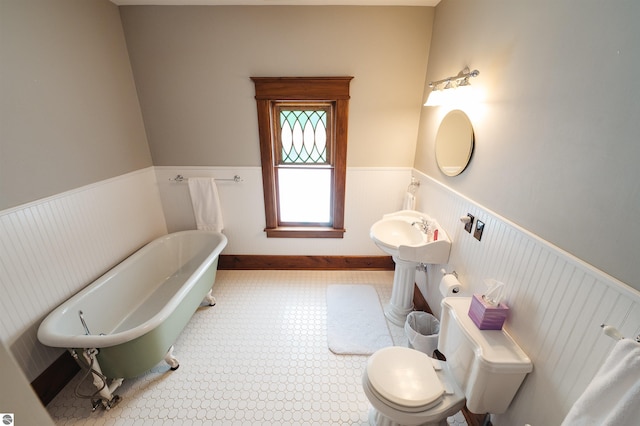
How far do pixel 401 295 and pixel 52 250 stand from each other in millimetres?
2536

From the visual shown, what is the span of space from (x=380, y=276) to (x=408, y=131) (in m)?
1.56

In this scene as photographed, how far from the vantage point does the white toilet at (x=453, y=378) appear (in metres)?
1.13

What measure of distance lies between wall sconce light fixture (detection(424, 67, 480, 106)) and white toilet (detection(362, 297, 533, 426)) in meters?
1.31

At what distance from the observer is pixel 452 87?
5.49 ft

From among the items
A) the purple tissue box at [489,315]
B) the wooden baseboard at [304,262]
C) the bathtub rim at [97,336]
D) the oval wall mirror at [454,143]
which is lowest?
the wooden baseboard at [304,262]

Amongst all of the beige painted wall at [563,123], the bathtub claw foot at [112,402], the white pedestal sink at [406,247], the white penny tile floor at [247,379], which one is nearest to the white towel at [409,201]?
the white pedestal sink at [406,247]

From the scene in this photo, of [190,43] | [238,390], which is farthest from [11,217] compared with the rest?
Result: [190,43]

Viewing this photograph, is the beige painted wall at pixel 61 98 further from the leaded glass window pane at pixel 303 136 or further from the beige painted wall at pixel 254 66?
the leaded glass window pane at pixel 303 136

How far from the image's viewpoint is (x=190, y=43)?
2230 millimetres

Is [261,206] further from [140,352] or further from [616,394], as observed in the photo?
[616,394]

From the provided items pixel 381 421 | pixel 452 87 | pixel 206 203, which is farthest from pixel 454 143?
pixel 206 203

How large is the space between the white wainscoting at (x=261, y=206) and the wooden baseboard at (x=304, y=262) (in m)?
0.06

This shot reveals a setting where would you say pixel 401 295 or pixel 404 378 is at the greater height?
pixel 404 378

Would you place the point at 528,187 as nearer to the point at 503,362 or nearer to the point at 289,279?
the point at 503,362
